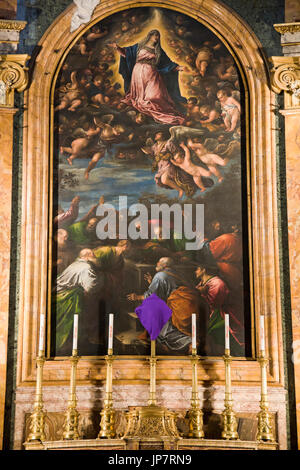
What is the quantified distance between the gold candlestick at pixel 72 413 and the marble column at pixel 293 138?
2.50 metres

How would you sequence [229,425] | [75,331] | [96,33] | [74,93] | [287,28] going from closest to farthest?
1. [229,425]
2. [75,331]
3. [287,28]
4. [74,93]
5. [96,33]

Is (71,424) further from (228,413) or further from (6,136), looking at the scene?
(6,136)

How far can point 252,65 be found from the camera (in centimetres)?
850

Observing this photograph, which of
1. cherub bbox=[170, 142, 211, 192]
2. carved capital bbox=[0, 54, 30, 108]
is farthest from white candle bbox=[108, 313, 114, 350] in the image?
carved capital bbox=[0, 54, 30, 108]

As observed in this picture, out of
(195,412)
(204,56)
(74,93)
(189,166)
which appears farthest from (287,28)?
(195,412)

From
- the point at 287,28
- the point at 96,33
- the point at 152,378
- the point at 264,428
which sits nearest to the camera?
the point at 264,428

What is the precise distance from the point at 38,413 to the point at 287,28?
219 inches

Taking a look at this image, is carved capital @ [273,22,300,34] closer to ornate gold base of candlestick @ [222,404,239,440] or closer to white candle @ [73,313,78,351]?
white candle @ [73,313,78,351]

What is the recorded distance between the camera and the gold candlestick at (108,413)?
23.4ft

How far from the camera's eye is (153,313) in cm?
753

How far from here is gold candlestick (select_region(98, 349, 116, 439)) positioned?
7145mm
